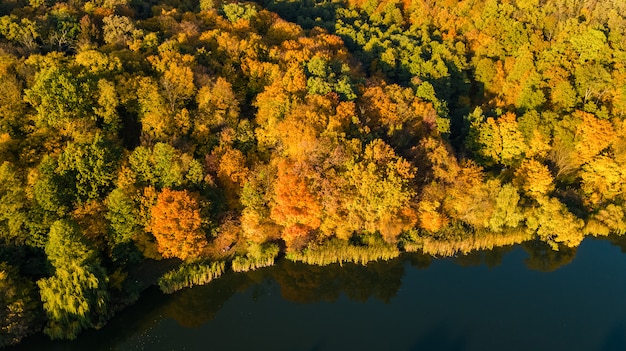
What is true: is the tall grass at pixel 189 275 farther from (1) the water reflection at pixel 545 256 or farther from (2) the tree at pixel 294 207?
(1) the water reflection at pixel 545 256

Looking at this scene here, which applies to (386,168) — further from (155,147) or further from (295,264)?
(155,147)

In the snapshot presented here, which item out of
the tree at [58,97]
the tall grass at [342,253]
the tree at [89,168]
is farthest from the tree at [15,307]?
the tall grass at [342,253]

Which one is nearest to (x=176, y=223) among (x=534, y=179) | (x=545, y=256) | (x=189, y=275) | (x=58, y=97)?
(x=189, y=275)

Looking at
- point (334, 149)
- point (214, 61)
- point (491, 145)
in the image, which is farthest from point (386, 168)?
point (214, 61)

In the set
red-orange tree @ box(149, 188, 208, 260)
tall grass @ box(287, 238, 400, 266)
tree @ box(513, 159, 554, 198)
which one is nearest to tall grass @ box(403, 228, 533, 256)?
tall grass @ box(287, 238, 400, 266)

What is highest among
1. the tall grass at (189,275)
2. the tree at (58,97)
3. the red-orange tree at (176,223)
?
the tree at (58,97)

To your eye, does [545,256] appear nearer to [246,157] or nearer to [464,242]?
[464,242]

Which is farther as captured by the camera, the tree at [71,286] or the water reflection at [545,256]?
the water reflection at [545,256]
